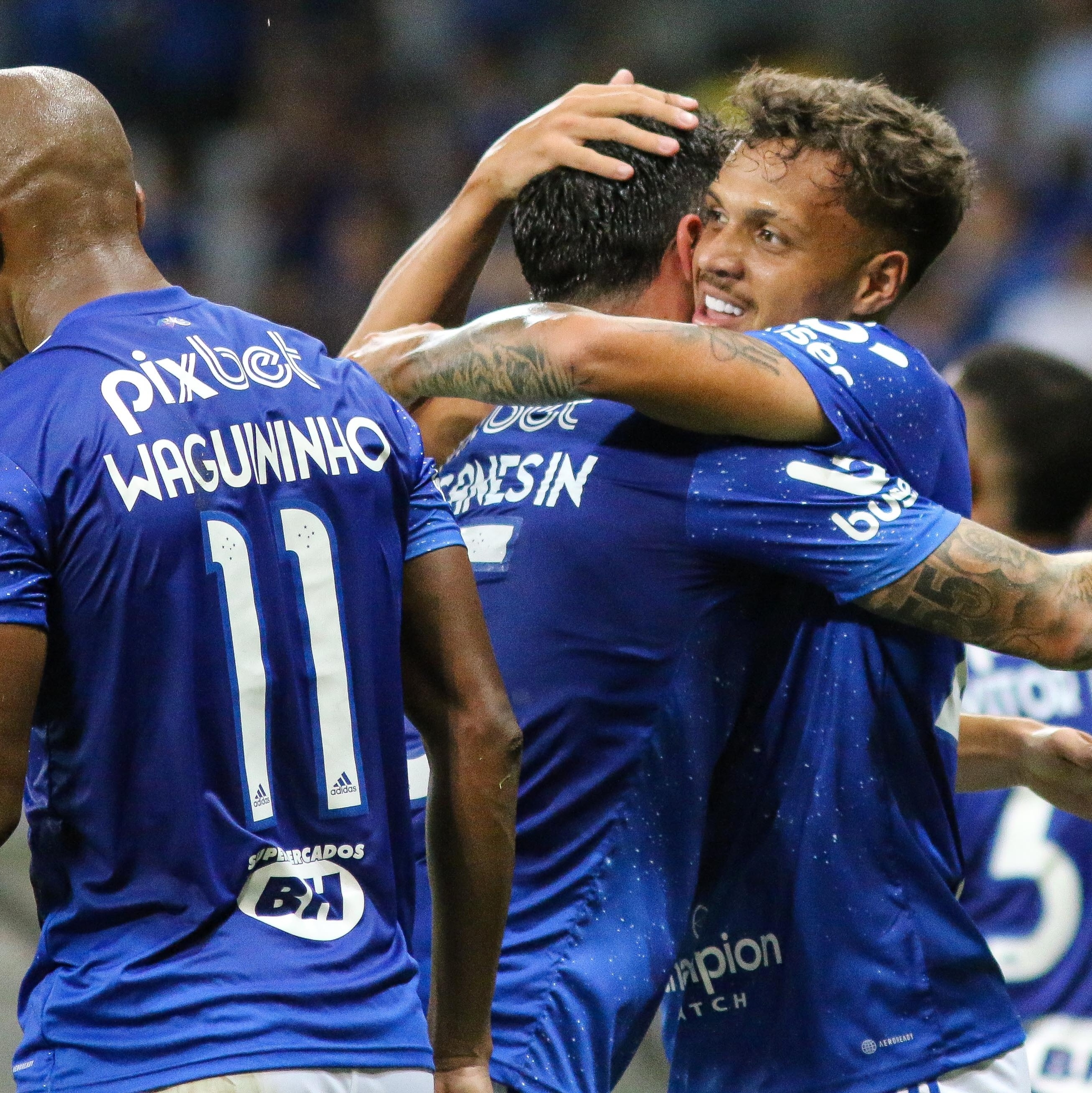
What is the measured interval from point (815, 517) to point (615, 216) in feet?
2.46

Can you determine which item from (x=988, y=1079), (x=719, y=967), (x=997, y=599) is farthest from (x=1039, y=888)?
(x=997, y=599)

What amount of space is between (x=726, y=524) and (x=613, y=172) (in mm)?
773

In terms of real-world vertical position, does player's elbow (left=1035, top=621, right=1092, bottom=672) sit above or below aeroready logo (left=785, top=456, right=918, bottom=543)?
below

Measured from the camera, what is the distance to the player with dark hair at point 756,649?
9.16 feet

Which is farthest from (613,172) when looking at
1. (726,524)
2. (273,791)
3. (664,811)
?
(273,791)

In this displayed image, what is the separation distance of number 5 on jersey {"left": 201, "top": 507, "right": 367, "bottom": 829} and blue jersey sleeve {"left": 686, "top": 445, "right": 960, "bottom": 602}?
698 millimetres

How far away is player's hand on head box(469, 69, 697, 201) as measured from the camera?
3205 millimetres

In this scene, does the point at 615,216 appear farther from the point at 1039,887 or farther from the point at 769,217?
the point at 1039,887

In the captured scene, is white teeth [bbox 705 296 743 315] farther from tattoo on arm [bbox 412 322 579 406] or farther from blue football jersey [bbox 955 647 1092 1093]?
blue football jersey [bbox 955 647 1092 1093]

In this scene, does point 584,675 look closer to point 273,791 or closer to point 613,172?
point 273,791

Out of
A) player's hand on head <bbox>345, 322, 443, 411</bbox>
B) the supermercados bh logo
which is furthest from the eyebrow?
the supermercados bh logo

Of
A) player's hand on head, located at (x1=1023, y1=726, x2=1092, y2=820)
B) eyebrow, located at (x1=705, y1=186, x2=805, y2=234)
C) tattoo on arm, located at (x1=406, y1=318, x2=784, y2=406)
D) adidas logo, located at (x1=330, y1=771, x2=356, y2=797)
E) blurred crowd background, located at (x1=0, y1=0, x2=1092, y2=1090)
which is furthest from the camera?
blurred crowd background, located at (x1=0, y1=0, x2=1092, y2=1090)

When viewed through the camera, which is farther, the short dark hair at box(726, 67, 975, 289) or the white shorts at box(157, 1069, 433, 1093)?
the short dark hair at box(726, 67, 975, 289)

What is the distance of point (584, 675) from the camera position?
2.88 m
